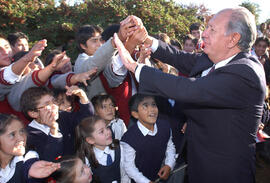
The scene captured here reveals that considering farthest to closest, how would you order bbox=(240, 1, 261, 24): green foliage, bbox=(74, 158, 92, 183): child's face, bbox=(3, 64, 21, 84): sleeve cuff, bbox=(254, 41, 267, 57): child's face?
bbox=(240, 1, 261, 24): green foliage → bbox=(254, 41, 267, 57): child's face → bbox=(3, 64, 21, 84): sleeve cuff → bbox=(74, 158, 92, 183): child's face

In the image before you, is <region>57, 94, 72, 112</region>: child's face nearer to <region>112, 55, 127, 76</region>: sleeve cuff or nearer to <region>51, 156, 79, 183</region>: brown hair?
<region>112, 55, 127, 76</region>: sleeve cuff

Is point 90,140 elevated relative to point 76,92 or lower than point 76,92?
lower

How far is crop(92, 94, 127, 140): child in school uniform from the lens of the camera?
2.96m

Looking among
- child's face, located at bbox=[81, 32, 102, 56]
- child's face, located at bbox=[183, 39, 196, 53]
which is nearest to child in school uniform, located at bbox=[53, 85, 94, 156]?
child's face, located at bbox=[81, 32, 102, 56]

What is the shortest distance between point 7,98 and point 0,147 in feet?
2.03

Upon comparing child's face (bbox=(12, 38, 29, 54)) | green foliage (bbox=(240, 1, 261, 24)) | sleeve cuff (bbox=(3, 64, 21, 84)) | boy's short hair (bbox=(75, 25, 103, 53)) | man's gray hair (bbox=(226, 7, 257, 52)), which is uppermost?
man's gray hair (bbox=(226, 7, 257, 52))

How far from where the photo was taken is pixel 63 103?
2.88 meters

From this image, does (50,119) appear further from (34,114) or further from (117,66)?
(117,66)

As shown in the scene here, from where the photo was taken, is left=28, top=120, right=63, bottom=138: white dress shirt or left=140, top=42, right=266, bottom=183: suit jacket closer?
left=140, top=42, right=266, bottom=183: suit jacket

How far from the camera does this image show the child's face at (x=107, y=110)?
9.69ft

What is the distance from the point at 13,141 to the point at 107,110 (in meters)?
1.18

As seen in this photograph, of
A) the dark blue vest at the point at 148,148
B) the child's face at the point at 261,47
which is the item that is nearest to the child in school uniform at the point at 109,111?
the dark blue vest at the point at 148,148

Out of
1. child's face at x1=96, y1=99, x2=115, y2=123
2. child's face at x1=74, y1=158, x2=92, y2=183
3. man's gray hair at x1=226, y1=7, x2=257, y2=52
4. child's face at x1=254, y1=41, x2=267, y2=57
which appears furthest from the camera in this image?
child's face at x1=254, y1=41, x2=267, y2=57

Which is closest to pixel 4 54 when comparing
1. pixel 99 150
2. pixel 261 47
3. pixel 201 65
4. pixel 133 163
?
pixel 99 150
